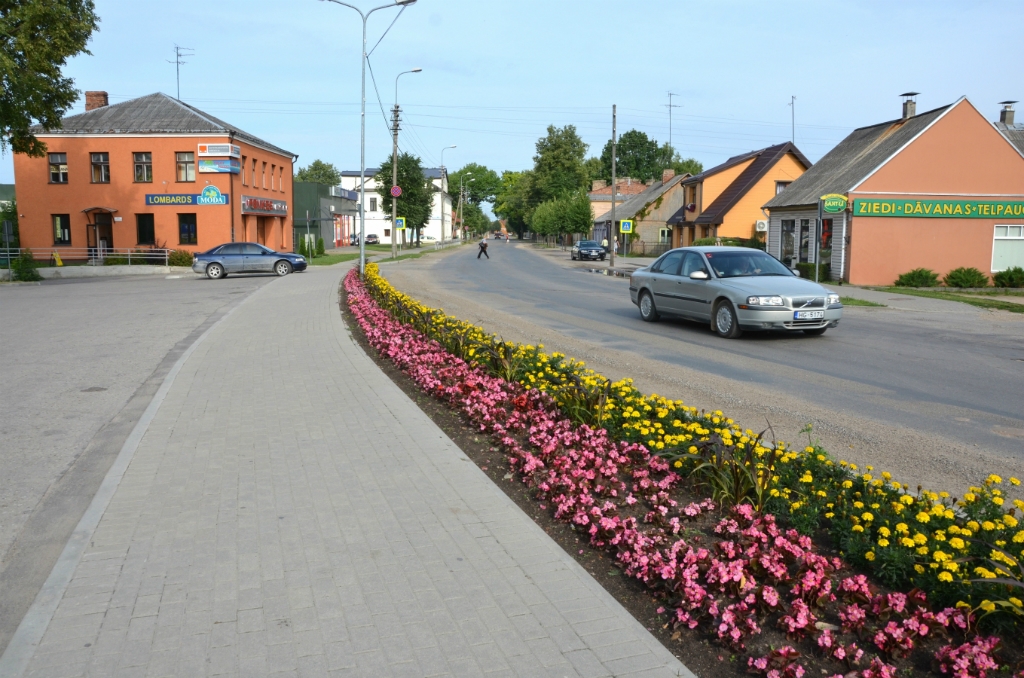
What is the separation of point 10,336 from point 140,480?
1071 cm

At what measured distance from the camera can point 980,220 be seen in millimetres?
30766

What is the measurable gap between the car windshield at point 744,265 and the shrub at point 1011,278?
1974 centimetres

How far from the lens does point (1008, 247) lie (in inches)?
1220

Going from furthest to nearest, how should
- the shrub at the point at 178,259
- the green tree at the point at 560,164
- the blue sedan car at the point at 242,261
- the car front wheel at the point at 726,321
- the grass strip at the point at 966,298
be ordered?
the green tree at the point at 560,164
the shrub at the point at 178,259
the blue sedan car at the point at 242,261
the grass strip at the point at 966,298
the car front wheel at the point at 726,321

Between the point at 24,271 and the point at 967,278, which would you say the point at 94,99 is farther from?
the point at 967,278

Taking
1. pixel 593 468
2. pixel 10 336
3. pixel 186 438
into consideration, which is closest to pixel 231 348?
pixel 10 336

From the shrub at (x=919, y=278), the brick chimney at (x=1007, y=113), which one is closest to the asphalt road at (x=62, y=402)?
the shrub at (x=919, y=278)

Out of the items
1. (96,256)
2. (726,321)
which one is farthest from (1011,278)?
(96,256)

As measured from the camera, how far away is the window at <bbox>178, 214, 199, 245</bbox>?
1700 inches

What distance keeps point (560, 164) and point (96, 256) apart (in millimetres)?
89647

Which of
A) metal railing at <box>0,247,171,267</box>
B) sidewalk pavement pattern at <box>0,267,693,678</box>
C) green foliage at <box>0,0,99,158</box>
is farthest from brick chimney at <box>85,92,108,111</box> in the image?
sidewalk pavement pattern at <box>0,267,693,678</box>

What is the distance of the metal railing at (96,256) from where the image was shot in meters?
40.2

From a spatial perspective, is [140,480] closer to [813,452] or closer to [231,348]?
[813,452]

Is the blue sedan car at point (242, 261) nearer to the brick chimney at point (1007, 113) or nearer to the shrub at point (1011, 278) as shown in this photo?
the shrub at point (1011, 278)
